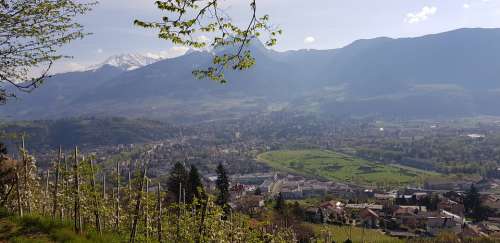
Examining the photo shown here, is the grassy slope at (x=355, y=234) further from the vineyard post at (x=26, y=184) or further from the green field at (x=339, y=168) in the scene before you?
the green field at (x=339, y=168)

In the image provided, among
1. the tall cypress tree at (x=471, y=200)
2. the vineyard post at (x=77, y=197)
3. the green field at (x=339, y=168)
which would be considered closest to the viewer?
the vineyard post at (x=77, y=197)

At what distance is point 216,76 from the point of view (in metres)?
7.15

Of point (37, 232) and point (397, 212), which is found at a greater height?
point (37, 232)

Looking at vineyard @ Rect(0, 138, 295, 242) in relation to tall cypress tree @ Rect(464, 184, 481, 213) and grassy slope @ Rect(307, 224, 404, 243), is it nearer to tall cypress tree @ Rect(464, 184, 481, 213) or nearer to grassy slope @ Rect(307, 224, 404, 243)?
grassy slope @ Rect(307, 224, 404, 243)

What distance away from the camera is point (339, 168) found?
365 feet

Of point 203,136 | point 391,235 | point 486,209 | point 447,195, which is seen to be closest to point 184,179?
point 391,235

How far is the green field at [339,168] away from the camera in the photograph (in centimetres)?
9806

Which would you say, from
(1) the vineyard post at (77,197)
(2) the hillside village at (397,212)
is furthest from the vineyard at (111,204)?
(2) the hillside village at (397,212)

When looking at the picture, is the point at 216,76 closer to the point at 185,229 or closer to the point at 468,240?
the point at 185,229

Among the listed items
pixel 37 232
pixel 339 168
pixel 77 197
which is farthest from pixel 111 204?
pixel 339 168

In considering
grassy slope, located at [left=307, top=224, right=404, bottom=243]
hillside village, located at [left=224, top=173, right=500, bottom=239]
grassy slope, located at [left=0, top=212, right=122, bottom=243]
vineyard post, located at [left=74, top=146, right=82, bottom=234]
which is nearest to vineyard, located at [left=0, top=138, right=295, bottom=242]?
vineyard post, located at [left=74, top=146, right=82, bottom=234]

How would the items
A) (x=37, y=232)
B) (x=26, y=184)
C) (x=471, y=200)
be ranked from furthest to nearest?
(x=471, y=200) → (x=26, y=184) → (x=37, y=232)

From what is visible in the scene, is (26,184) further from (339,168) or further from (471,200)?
(339,168)

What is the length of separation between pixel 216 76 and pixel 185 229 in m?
8.52
